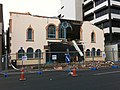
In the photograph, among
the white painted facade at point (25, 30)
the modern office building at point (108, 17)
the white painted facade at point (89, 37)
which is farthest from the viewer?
the modern office building at point (108, 17)

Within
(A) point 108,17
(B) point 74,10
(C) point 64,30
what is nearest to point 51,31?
(C) point 64,30

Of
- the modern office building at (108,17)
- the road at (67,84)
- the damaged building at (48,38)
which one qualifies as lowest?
the road at (67,84)

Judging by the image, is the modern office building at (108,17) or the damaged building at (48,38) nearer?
the damaged building at (48,38)

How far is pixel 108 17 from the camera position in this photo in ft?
185

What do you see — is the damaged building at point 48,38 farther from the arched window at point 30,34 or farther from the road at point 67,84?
the road at point 67,84

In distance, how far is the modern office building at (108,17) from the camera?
184 ft

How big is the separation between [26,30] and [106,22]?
84.6 ft

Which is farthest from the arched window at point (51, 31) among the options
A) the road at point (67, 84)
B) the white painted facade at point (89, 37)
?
the road at point (67, 84)

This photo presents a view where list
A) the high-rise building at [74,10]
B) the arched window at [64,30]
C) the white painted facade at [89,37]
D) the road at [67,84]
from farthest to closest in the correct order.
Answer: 1. the high-rise building at [74,10]
2. the white painted facade at [89,37]
3. the arched window at [64,30]
4. the road at [67,84]

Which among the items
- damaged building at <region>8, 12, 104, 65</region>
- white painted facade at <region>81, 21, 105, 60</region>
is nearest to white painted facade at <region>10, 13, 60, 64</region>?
damaged building at <region>8, 12, 104, 65</region>

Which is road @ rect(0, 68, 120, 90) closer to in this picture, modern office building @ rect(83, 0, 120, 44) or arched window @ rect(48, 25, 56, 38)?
arched window @ rect(48, 25, 56, 38)

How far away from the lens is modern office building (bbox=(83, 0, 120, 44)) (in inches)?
2213

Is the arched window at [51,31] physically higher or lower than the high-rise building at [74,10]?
lower

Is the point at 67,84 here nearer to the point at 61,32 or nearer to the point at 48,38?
the point at 48,38
